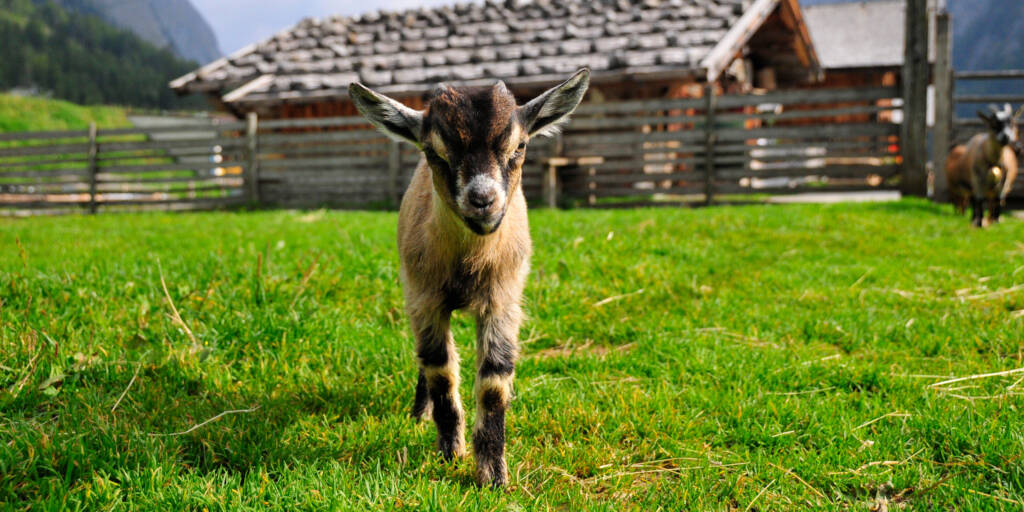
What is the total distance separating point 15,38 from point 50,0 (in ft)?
114

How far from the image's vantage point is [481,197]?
250 cm

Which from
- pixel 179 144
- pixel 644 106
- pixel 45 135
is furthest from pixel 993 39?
pixel 45 135

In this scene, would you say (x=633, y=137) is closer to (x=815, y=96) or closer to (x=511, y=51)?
(x=815, y=96)

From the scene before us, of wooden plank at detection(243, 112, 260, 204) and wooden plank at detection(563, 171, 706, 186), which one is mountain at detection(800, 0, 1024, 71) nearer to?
wooden plank at detection(563, 171, 706, 186)

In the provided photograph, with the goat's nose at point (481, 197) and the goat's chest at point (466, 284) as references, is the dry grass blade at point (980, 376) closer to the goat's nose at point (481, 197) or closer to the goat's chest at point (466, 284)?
the goat's chest at point (466, 284)

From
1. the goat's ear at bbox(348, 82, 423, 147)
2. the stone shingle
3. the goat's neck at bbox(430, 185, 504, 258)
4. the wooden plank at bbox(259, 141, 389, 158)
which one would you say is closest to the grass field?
the goat's neck at bbox(430, 185, 504, 258)

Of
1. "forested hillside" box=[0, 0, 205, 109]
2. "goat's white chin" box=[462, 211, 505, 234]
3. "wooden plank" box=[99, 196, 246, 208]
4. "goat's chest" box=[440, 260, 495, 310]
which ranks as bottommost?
"goat's chest" box=[440, 260, 495, 310]

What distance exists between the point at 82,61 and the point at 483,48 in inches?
3448

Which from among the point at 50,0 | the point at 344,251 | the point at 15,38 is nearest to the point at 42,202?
the point at 344,251

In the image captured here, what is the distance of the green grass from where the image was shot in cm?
4467

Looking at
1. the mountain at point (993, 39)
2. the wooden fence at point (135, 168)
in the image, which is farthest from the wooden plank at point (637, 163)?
the mountain at point (993, 39)

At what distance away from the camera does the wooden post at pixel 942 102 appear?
1173 cm

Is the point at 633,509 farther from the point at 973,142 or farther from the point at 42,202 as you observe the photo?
the point at 42,202

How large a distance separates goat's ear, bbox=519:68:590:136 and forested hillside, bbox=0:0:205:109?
86.3 metres
